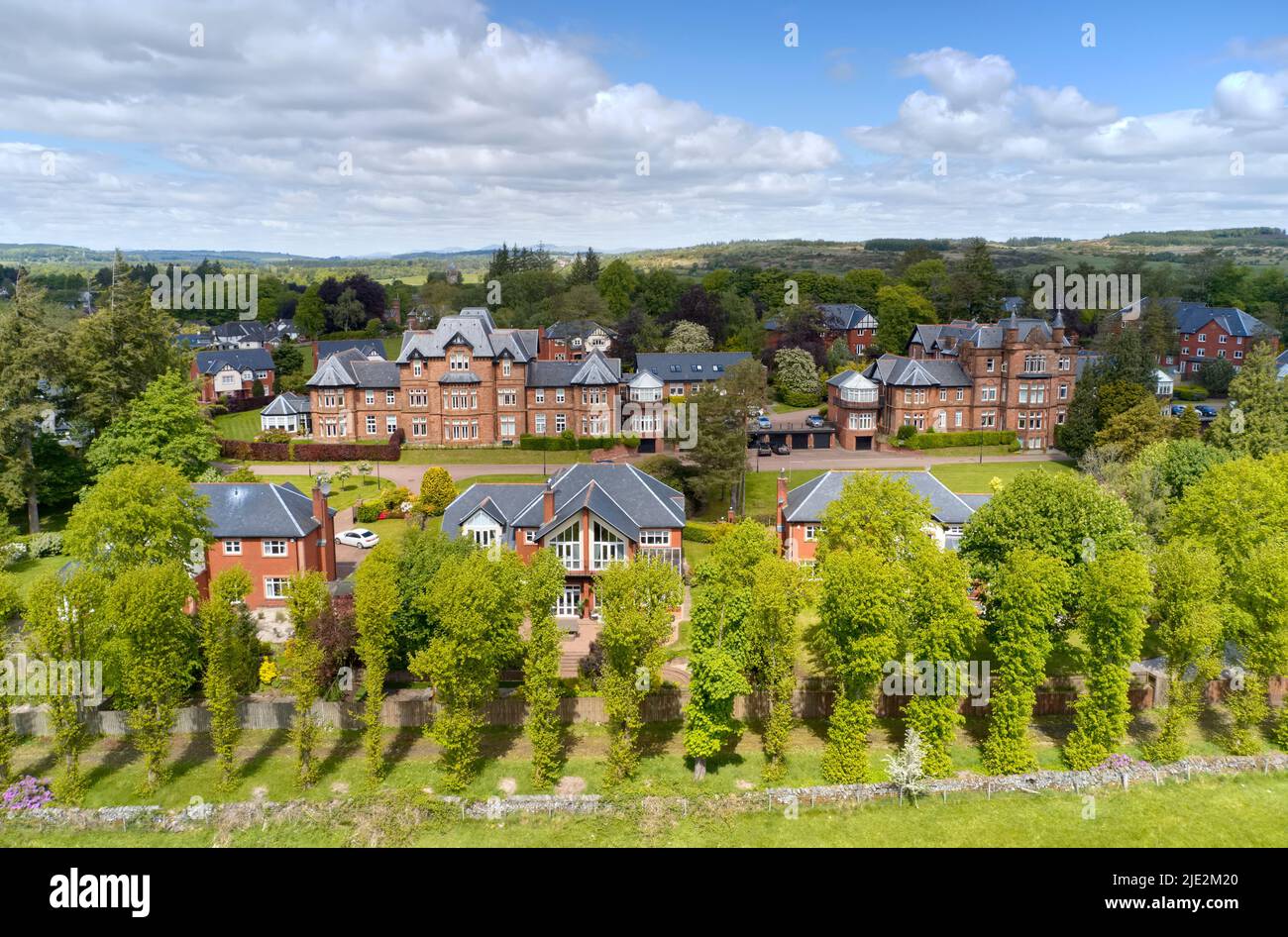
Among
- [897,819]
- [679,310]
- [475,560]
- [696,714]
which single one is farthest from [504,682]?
[679,310]

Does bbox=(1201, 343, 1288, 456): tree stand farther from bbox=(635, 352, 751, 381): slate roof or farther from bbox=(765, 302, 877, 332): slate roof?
bbox=(765, 302, 877, 332): slate roof

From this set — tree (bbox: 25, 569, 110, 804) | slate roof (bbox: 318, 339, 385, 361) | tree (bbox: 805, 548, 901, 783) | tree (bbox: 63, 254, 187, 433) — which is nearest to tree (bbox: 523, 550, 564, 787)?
tree (bbox: 805, 548, 901, 783)

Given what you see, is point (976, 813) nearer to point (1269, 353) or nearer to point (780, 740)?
point (780, 740)

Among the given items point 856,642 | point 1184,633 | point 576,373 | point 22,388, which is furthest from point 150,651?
point 576,373

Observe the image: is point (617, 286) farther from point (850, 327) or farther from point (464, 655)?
point (464, 655)

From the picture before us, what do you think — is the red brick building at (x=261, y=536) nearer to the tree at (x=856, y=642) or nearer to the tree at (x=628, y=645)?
the tree at (x=628, y=645)

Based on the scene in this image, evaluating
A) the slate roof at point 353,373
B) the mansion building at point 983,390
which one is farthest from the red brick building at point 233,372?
the mansion building at point 983,390
